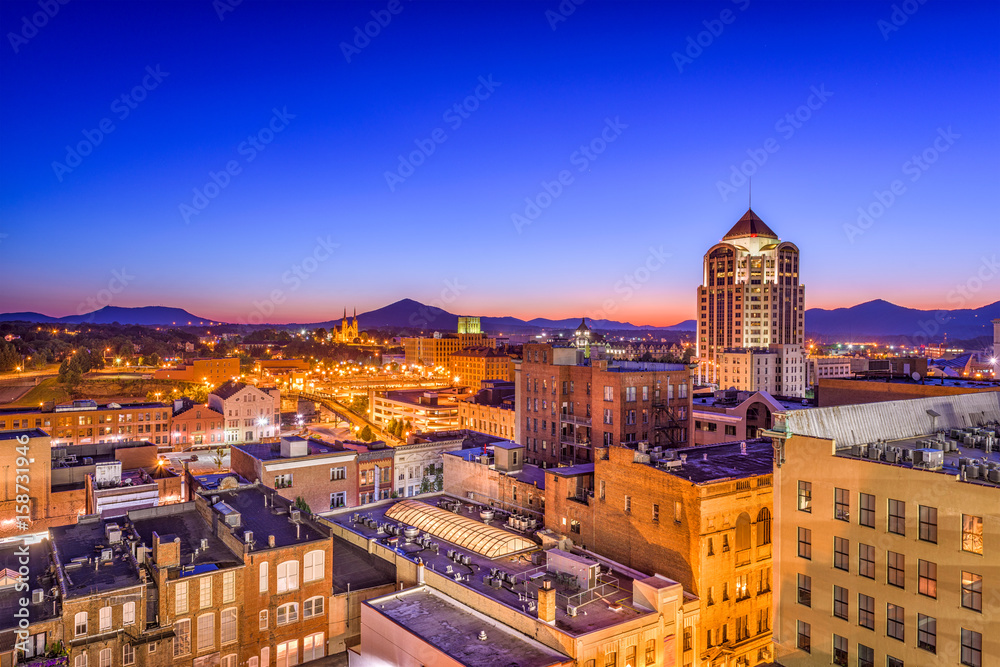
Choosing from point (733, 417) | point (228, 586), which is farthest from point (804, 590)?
point (733, 417)

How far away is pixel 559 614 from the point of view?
1291 inches

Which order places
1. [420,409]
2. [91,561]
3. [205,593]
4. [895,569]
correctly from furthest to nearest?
1. [420,409]
2. [91,561]
3. [205,593]
4. [895,569]

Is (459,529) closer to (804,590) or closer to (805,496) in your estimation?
(804,590)

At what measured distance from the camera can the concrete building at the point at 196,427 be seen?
334 feet

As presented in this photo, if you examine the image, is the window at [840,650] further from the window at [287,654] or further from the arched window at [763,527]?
the window at [287,654]

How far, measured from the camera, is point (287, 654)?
37.9 m

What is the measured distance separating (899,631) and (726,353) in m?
136

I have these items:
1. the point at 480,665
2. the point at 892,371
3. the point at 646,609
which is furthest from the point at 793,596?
the point at 892,371

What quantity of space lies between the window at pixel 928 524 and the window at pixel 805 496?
16.4ft

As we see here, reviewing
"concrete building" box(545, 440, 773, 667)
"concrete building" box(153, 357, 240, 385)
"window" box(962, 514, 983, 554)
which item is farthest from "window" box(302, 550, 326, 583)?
"concrete building" box(153, 357, 240, 385)

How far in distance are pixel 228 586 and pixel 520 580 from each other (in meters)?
17.0

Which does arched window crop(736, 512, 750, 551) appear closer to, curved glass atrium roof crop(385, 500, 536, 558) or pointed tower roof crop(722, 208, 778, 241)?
curved glass atrium roof crop(385, 500, 536, 558)

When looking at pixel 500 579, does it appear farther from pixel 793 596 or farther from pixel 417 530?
pixel 793 596

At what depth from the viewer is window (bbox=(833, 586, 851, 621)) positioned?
94.3 feet
